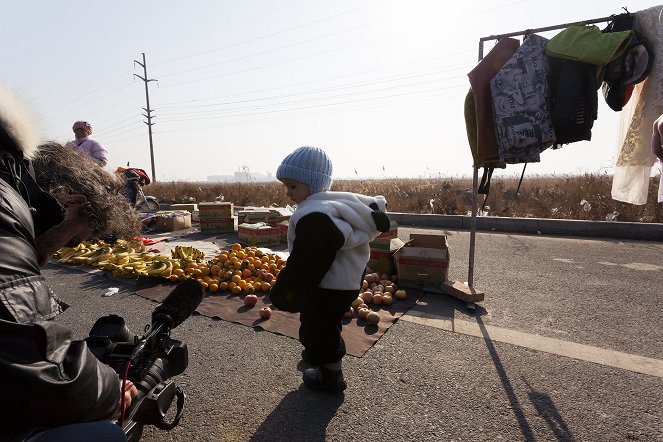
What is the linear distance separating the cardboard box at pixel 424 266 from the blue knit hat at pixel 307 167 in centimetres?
233

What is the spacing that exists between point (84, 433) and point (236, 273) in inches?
140

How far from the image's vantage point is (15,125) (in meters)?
1.19

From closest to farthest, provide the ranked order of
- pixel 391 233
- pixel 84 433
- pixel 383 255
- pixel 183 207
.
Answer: pixel 84 433 → pixel 383 255 → pixel 391 233 → pixel 183 207

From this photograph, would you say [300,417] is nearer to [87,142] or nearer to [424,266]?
[424,266]

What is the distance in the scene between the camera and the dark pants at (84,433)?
1063 mm

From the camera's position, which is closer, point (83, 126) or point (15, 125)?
point (15, 125)

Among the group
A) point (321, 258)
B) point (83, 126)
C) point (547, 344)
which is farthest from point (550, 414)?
point (83, 126)

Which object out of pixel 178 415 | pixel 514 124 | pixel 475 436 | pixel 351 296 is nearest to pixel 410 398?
pixel 475 436

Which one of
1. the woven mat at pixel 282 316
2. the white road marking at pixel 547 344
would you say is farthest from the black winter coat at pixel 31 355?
the white road marking at pixel 547 344

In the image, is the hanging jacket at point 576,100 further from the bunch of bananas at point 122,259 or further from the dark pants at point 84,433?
the bunch of bananas at point 122,259

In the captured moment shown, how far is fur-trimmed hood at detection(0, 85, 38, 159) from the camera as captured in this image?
3.80 feet

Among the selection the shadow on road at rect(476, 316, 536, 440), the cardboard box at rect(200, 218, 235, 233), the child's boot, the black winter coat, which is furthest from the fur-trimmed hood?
the cardboard box at rect(200, 218, 235, 233)

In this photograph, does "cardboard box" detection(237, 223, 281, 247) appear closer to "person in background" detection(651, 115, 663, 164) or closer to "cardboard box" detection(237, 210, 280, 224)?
"cardboard box" detection(237, 210, 280, 224)

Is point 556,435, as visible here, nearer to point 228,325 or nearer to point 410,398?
point 410,398
